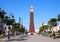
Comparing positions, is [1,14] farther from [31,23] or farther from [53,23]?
[31,23]

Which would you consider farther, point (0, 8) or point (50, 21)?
point (50, 21)

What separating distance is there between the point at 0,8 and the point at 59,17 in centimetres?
2969

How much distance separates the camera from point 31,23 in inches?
7840

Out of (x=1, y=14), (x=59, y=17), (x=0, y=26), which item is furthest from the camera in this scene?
(x=0, y=26)

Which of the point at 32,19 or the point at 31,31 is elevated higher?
the point at 32,19

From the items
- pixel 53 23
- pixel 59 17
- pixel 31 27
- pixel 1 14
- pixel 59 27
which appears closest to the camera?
pixel 1 14

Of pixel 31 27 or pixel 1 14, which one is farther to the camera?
pixel 31 27

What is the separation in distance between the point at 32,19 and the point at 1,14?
158050 mm

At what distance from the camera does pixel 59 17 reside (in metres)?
67.1

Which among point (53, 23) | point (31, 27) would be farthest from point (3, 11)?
point (31, 27)

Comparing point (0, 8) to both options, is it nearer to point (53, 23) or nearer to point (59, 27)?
point (53, 23)

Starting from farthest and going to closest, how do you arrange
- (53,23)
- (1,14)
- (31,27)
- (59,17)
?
(31,27)
(53,23)
(59,17)
(1,14)

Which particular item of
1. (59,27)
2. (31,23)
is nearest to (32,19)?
(31,23)

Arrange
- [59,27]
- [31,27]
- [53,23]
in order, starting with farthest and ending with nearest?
1. [31,27]
2. [59,27]
3. [53,23]
